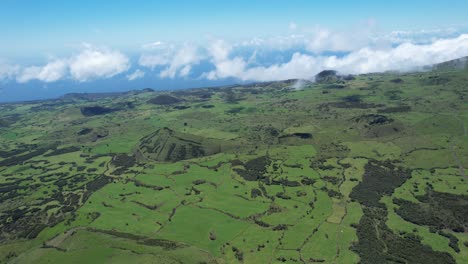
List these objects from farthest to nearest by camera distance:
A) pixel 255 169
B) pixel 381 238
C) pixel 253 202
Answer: pixel 255 169
pixel 253 202
pixel 381 238

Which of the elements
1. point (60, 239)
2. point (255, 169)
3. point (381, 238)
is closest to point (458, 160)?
point (381, 238)

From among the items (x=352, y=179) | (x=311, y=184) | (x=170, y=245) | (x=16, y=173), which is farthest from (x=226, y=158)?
(x=16, y=173)

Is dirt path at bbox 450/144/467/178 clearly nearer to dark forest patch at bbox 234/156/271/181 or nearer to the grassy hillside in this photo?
the grassy hillside

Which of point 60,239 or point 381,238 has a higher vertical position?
point 60,239

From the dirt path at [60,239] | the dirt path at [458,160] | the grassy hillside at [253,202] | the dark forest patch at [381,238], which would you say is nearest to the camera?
the dark forest patch at [381,238]

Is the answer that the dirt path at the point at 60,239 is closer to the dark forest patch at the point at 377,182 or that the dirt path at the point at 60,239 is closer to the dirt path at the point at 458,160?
the dark forest patch at the point at 377,182

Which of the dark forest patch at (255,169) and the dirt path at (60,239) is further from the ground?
the dark forest patch at (255,169)

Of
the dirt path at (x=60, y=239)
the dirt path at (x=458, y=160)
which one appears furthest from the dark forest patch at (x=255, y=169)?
the dirt path at (x=458, y=160)

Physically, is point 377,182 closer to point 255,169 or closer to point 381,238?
point 381,238

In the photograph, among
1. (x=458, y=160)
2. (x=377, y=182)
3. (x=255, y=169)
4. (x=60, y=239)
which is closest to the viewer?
(x=60, y=239)

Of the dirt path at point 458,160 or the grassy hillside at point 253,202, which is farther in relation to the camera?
the dirt path at point 458,160

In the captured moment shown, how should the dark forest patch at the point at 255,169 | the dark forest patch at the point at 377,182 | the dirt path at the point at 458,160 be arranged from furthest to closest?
the dark forest patch at the point at 255,169
the dirt path at the point at 458,160
the dark forest patch at the point at 377,182
